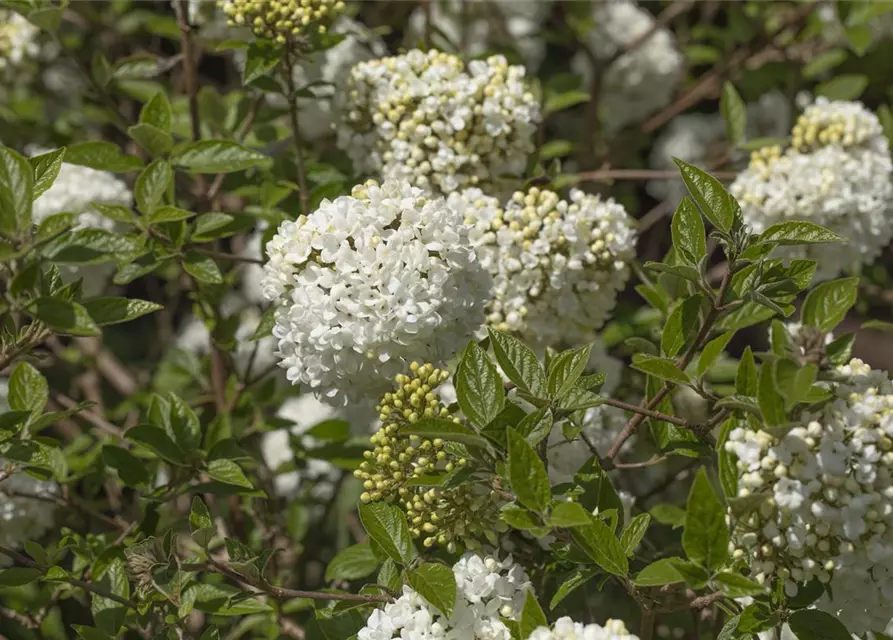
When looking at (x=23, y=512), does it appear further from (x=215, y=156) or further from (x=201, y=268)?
(x=215, y=156)

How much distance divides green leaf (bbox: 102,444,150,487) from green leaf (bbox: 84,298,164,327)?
21.3 inches

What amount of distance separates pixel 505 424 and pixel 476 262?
385 mm

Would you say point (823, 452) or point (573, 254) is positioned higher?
point (823, 452)

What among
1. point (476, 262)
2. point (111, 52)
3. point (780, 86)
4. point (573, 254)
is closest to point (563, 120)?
point (780, 86)

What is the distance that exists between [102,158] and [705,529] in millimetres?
1619

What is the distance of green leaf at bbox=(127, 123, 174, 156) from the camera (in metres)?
2.17

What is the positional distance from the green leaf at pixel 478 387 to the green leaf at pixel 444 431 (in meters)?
0.07

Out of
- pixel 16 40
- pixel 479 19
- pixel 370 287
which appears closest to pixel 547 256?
pixel 370 287

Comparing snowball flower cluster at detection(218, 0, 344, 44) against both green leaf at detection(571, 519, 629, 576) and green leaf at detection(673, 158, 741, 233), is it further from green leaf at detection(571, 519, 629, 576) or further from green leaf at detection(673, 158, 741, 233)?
green leaf at detection(571, 519, 629, 576)

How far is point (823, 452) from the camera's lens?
152cm

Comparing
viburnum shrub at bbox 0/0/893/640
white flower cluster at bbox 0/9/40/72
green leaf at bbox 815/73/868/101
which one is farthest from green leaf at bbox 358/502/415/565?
green leaf at bbox 815/73/868/101

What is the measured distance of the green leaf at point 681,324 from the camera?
1.82 m

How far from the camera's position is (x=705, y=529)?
1.48 m

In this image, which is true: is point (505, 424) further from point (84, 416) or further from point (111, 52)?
point (111, 52)
